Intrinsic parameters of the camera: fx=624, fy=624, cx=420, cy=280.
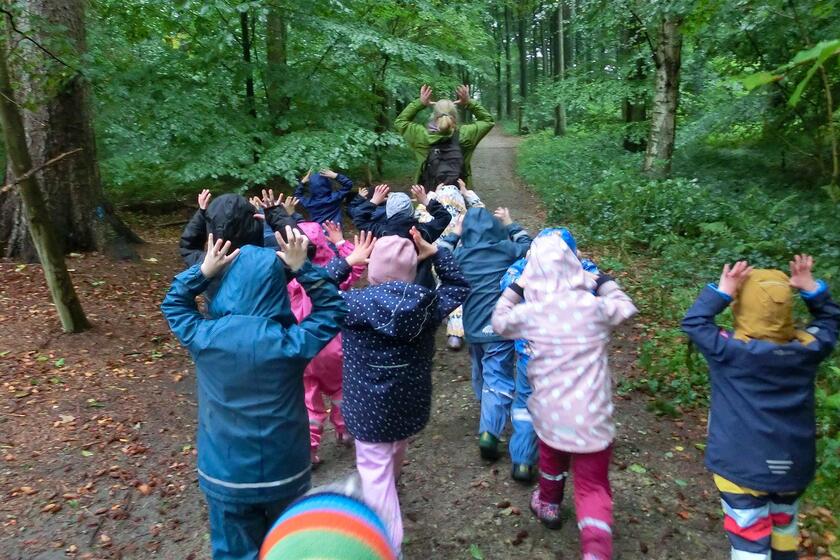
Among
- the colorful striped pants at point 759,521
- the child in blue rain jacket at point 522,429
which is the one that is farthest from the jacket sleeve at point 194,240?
the colorful striped pants at point 759,521

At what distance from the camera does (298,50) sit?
1098cm

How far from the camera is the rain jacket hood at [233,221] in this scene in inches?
122

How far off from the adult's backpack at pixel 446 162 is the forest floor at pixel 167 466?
7.02 feet

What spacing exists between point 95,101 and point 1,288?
2987mm

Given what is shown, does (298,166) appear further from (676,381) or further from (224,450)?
(224,450)

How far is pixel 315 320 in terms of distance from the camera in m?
2.97

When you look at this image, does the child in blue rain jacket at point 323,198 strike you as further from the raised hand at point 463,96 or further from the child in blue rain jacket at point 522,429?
the child in blue rain jacket at point 522,429

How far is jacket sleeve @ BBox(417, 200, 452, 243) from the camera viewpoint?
17.4 feet

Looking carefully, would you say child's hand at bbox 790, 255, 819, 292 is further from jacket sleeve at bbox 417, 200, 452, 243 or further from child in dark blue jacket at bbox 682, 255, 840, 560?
jacket sleeve at bbox 417, 200, 452, 243

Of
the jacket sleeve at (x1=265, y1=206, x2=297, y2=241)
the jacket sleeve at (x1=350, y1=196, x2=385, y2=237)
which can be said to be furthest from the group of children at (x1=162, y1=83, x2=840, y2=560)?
the jacket sleeve at (x1=350, y1=196, x2=385, y2=237)

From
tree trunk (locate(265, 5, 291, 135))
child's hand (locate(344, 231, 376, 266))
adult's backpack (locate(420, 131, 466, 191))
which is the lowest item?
child's hand (locate(344, 231, 376, 266))

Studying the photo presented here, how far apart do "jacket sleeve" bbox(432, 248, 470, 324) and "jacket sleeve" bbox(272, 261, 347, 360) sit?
790mm

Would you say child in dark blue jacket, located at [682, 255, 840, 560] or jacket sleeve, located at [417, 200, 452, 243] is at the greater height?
jacket sleeve, located at [417, 200, 452, 243]

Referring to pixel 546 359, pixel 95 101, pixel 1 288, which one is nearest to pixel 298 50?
pixel 95 101
